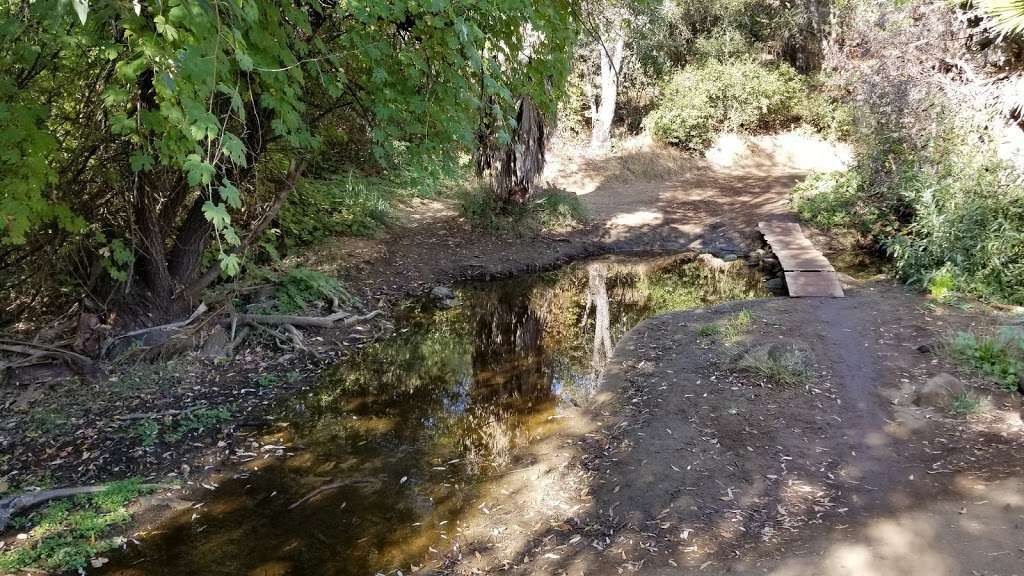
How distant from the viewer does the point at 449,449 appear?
16.4ft

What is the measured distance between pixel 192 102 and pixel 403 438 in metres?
3.07

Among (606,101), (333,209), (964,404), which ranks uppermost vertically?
(606,101)

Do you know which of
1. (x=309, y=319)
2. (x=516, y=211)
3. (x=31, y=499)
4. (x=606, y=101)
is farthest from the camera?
(x=606, y=101)

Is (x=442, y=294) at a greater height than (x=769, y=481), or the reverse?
(x=442, y=294)

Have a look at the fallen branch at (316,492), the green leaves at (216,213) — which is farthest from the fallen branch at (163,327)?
the green leaves at (216,213)

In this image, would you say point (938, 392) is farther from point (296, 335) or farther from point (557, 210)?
point (557, 210)

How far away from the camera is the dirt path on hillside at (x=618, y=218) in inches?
384

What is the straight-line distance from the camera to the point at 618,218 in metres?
13.1

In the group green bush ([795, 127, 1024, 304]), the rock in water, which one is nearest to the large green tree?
the rock in water

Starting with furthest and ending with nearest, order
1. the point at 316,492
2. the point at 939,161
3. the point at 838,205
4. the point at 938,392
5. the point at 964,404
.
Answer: the point at 838,205 < the point at 939,161 < the point at 938,392 < the point at 964,404 < the point at 316,492

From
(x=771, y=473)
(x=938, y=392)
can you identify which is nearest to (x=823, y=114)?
(x=938, y=392)

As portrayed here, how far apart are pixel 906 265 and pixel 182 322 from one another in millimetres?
8919

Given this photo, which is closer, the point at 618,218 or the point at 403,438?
the point at 403,438

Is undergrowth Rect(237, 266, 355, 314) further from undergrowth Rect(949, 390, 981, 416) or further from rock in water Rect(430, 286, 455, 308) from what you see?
undergrowth Rect(949, 390, 981, 416)
